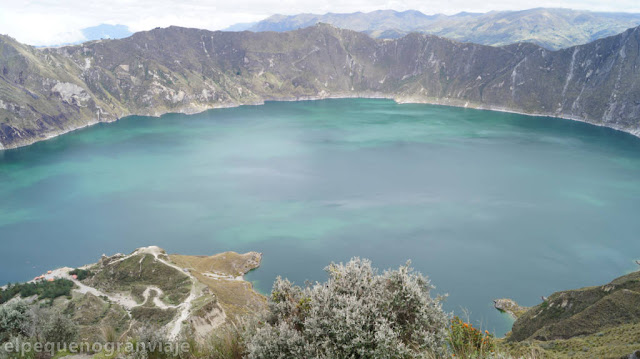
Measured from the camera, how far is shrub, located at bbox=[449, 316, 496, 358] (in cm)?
1484

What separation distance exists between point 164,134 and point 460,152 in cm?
14110

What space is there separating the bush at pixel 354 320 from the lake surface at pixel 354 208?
47.1 metres

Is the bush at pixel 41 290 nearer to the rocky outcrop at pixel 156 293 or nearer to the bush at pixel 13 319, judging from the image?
the rocky outcrop at pixel 156 293

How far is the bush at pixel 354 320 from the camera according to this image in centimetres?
1425

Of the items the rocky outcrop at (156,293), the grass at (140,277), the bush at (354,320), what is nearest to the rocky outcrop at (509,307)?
the rocky outcrop at (156,293)

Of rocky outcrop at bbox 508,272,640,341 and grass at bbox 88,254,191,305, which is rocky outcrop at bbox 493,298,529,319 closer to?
rocky outcrop at bbox 508,272,640,341

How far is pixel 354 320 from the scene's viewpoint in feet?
47.8

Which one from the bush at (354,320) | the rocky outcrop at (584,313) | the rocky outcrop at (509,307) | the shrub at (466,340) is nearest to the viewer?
the bush at (354,320)

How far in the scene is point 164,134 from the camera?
200 metres

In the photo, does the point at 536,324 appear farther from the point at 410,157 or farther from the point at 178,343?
the point at 410,157

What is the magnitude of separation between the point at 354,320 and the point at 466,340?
201 inches

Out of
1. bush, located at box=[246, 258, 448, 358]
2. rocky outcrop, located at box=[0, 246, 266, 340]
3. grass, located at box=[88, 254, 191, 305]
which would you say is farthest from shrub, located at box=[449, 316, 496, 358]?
grass, located at box=[88, 254, 191, 305]

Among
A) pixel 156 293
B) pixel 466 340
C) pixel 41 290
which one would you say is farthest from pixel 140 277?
pixel 466 340

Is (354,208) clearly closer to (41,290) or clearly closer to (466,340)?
(41,290)
